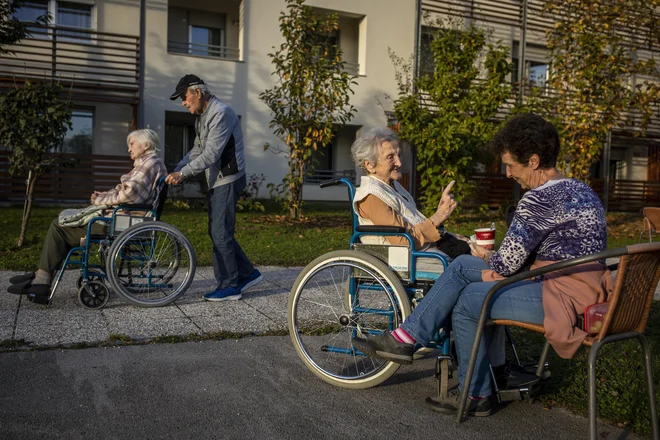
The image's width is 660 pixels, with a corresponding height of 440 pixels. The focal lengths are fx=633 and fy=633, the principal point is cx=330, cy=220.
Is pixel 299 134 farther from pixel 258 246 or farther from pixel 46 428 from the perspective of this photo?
pixel 46 428

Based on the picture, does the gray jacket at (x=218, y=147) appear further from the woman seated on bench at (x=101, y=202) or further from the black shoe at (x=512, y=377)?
the black shoe at (x=512, y=377)

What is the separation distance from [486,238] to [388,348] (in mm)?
795

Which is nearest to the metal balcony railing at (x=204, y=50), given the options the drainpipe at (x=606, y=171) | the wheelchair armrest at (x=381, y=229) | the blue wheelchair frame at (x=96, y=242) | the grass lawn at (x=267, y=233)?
the grass lawn at (x=267, y=233)

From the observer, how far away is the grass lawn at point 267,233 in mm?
8234

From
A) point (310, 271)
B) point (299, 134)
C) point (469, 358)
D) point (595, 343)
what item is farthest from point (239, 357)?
point (299, 134)

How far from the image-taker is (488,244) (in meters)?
3.32

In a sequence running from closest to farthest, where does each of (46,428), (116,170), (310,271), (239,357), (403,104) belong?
(46,428), (310,271), (239,357), (403,104), (116,170)

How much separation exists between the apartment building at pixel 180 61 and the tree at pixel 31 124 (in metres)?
6.74

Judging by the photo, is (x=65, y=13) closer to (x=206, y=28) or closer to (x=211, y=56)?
(x=211, y=56)

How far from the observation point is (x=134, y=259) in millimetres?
5391

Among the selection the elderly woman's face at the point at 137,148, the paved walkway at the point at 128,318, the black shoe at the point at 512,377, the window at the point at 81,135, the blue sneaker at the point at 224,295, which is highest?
the window at the point at 81,135

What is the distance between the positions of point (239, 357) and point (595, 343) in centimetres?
223

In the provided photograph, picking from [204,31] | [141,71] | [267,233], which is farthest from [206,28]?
[267,233]

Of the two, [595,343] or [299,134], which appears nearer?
[595,343]
